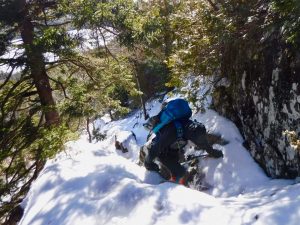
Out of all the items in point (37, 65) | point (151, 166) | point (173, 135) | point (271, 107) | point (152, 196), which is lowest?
point (151, 166)

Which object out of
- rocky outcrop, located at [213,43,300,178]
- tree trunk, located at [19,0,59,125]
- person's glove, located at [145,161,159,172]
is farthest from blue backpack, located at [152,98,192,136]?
tree trunk, located at [19,0,59,125]

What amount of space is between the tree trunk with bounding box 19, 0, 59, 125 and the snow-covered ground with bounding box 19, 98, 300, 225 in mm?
3285

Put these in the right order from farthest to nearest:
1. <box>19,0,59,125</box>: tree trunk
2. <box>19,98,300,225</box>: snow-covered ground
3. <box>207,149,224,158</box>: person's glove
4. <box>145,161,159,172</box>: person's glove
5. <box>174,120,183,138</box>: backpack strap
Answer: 1. <box>19,0,59,125</box>: tree trunk
2. <box>207,149,224,158</box>: person's glove
3. <box>145,161,159,172</box>: person's glove
4. <box>174,120,183,138</box>: backpack strap
5. <box>19,98,300,225</box>: snow-covered ground

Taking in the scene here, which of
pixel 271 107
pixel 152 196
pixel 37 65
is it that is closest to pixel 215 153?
pixel 271 107

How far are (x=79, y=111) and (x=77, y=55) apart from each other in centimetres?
181

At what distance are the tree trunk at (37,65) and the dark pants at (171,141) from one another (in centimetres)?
419

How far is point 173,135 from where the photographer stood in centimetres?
630

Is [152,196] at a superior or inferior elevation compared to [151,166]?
superior

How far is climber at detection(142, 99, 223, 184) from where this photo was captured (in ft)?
20.6

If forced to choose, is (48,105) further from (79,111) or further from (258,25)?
(258,25)

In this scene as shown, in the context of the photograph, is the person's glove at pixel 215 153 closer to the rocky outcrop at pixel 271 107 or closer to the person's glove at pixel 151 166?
the rocky outcrop at pixel 271 107

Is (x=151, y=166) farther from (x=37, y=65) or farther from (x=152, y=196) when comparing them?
(x=37, y=65)

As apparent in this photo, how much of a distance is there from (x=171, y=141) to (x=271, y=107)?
1.81 meters

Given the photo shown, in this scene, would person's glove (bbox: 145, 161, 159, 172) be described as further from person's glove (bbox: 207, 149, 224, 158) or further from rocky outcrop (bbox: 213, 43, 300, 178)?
rocky outcrop (bbox: 213, 43, 300, 178)
